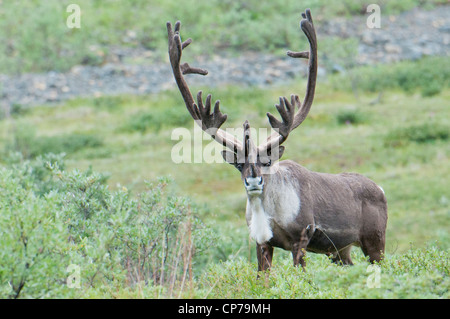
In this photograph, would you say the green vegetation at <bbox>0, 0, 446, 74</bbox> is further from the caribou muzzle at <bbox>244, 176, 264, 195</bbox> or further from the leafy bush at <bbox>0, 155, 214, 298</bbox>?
the caribou muzzle at <bbox>244, 176, 264, 195</bbox>

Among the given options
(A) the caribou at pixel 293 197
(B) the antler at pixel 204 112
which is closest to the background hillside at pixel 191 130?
(A) the caribou at pixel 293 197

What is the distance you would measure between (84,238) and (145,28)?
46449mm

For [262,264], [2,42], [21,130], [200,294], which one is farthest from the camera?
[2,42]

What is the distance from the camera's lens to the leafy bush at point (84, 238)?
6492 millimetres

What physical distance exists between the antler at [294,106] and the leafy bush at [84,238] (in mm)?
1577

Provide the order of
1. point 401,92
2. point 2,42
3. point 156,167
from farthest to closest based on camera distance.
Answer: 1. point 2,42
2. point 401,92
3. point 156,167

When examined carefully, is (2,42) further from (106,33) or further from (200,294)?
(200,294)

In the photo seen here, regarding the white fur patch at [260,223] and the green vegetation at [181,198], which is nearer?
the green vegetation at [181,198]

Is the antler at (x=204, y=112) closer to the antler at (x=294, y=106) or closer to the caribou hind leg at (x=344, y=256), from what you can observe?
the antler at (x=294, y=106)

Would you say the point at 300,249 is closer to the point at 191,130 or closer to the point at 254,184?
the point at 254,184

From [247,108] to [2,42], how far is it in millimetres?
21651

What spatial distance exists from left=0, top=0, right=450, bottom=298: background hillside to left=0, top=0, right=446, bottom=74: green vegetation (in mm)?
151

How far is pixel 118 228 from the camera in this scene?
26.6ft

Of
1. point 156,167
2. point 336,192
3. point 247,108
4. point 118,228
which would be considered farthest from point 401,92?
point 118,228
